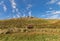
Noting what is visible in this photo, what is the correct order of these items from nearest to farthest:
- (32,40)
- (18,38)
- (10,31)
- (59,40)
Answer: (59,40) < (32,40) < (18,38) < (10,31)

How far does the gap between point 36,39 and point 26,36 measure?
13.5 ft

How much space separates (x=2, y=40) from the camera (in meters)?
39.6

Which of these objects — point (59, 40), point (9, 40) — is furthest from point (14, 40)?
point (59, 40)

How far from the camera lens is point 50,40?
36.2 m

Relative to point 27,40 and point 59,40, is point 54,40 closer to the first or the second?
point 59,40

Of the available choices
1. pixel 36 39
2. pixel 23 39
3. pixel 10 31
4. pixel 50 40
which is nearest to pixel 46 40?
pixel 50 40

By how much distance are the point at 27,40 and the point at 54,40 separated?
6470 millimetres

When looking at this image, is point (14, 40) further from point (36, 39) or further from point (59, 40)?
point (59, 40)

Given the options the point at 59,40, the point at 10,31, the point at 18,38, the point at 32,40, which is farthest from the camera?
the point at 10,31

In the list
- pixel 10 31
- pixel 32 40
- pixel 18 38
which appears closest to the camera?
pixel 32 40

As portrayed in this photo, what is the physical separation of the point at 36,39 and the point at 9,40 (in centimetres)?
650

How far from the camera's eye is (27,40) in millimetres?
38469

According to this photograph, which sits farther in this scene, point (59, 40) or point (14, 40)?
point (14, 40)

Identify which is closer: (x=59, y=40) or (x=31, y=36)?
(x=59, y=40)
